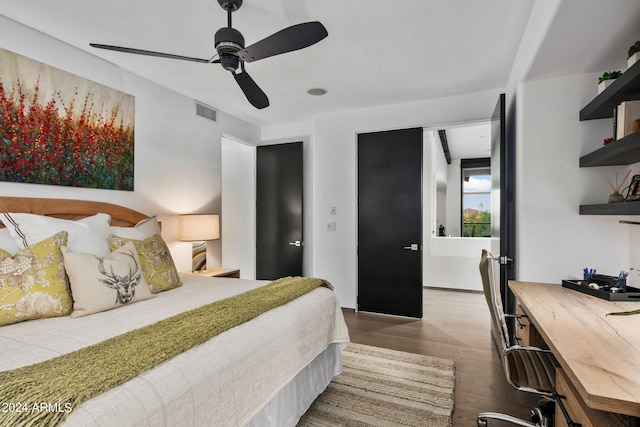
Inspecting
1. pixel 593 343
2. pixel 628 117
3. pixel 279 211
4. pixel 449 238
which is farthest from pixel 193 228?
pixel 449 238

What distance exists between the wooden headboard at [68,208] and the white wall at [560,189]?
10.6 feet

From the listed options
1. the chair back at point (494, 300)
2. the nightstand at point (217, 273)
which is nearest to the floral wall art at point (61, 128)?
the nightstand at point (217, 273)

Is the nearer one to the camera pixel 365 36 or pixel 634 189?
pixel 634 189

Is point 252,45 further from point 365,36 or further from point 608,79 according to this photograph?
point 608,79

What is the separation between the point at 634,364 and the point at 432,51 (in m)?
2.43

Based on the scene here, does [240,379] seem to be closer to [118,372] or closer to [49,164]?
[118,372]

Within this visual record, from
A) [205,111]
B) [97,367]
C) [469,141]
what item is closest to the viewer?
[97,367]

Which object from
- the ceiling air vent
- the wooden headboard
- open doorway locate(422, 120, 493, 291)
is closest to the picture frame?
open doorway locate(422, 120, 493, 291)

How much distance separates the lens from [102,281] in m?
1.78

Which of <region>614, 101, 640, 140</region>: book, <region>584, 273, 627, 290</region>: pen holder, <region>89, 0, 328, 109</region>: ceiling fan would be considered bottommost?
<region>584, 273, 627, 290</region>: pen holder

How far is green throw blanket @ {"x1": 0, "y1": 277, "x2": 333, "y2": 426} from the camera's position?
81 centimetres

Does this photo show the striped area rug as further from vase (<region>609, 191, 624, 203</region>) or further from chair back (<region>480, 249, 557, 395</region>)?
vase (<region>609, 191, 624, 203</region>)

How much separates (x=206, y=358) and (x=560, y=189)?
2.56 metres

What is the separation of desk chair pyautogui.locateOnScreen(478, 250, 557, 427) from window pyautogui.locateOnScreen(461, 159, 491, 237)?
21.3ft
